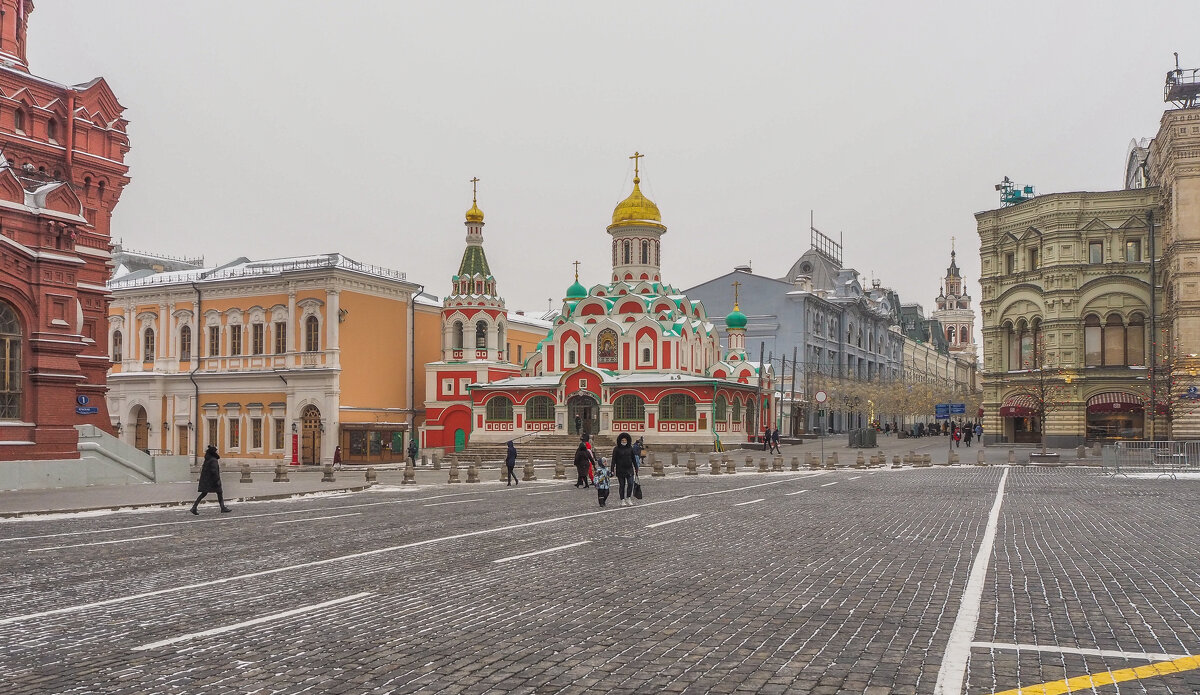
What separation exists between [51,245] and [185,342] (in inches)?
1201

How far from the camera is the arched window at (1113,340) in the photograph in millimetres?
54188

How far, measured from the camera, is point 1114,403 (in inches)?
2112

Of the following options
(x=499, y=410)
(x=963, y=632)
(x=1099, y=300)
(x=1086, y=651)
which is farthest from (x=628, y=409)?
(x=1086, y=651)

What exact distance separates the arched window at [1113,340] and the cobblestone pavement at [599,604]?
40.4m

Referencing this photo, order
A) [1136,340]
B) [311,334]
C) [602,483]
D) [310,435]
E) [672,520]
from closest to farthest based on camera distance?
[672,520] < [602,483] < [310,435] < [311,334] < [1136,340]

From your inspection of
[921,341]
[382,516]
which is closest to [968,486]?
[382,516]

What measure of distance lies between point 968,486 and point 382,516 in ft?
52.7

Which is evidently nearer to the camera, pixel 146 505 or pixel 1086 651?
pixel 1086 651

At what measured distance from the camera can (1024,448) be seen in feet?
182

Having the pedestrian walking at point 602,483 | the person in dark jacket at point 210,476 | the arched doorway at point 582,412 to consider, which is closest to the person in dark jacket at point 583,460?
the pedestrian walking at point 602,483

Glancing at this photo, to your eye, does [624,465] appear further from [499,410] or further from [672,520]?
[499,410]

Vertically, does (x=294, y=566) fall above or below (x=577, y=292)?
below

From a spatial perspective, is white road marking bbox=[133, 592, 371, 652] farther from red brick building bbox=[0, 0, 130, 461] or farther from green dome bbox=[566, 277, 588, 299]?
green dome bbox=[566, 277, 588, 299]

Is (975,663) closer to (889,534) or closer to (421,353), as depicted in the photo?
(889,534)
